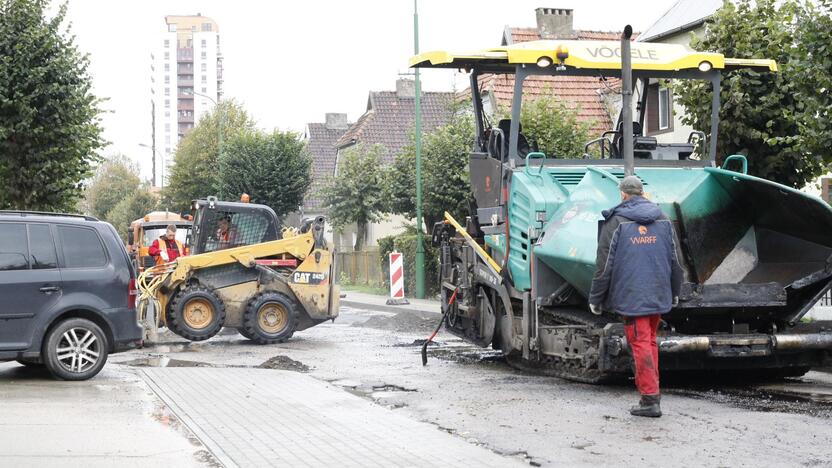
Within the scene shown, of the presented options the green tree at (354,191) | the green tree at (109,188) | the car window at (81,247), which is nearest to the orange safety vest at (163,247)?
the car window at (81,247)

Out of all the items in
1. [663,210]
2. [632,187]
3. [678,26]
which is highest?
[678,26]

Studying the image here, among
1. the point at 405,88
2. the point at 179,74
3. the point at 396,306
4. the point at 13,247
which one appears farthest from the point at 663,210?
the point at 179,74

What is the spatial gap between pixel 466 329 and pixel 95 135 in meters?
12.8

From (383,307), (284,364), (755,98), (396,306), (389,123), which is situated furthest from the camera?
(389,123)

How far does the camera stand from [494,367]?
1287 cm

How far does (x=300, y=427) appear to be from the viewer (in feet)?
27.9

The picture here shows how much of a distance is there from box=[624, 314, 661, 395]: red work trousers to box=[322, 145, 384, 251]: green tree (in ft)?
110

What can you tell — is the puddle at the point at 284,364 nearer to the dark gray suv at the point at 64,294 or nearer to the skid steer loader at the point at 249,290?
the dark gray suv at the point at 64,294

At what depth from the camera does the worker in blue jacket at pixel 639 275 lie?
8789 mm

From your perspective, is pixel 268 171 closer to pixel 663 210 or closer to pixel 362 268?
pixel 362 268

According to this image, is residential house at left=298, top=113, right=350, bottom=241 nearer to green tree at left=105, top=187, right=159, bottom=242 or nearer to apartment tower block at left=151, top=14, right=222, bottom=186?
green tree at left=105, top=187, right=159, bottom=242

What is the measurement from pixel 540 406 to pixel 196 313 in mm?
8547

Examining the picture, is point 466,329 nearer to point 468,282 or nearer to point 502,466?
point 468,282

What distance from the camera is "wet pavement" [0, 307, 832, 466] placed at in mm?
7301
